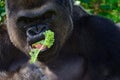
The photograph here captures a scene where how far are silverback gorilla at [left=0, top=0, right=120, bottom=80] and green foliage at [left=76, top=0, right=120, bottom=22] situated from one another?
916 millimetres

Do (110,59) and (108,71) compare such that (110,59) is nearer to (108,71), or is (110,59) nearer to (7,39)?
(108,71)

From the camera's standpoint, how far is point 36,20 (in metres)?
4.80

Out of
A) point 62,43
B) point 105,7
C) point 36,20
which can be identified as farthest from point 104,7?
point 36,20

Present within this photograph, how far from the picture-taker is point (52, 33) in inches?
184

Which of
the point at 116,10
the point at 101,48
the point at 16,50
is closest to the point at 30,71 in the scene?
the point at 16,50

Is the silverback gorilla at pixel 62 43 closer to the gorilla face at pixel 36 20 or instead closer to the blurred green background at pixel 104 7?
the gorilla face at pixel 36 20

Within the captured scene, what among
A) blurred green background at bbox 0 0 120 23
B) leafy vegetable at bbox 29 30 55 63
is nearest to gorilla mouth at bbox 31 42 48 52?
leafy vegetable at bbox 29 30 55 63

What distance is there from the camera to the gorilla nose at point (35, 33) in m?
4.61

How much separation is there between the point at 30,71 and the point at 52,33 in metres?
0.97

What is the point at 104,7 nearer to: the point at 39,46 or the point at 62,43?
the point at 62,43

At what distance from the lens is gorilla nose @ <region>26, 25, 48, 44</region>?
15.1 ft

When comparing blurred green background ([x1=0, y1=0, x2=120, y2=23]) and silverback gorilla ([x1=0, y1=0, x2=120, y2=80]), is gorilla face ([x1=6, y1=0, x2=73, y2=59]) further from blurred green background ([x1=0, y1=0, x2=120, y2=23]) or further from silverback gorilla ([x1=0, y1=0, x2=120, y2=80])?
blurred green background ([x1=0, y1=0, x2=120, y2=23])

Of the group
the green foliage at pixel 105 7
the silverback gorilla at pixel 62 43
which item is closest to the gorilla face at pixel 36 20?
the silverback gorilla at pixel 62 43

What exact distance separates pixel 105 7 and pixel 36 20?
1.64 meters
